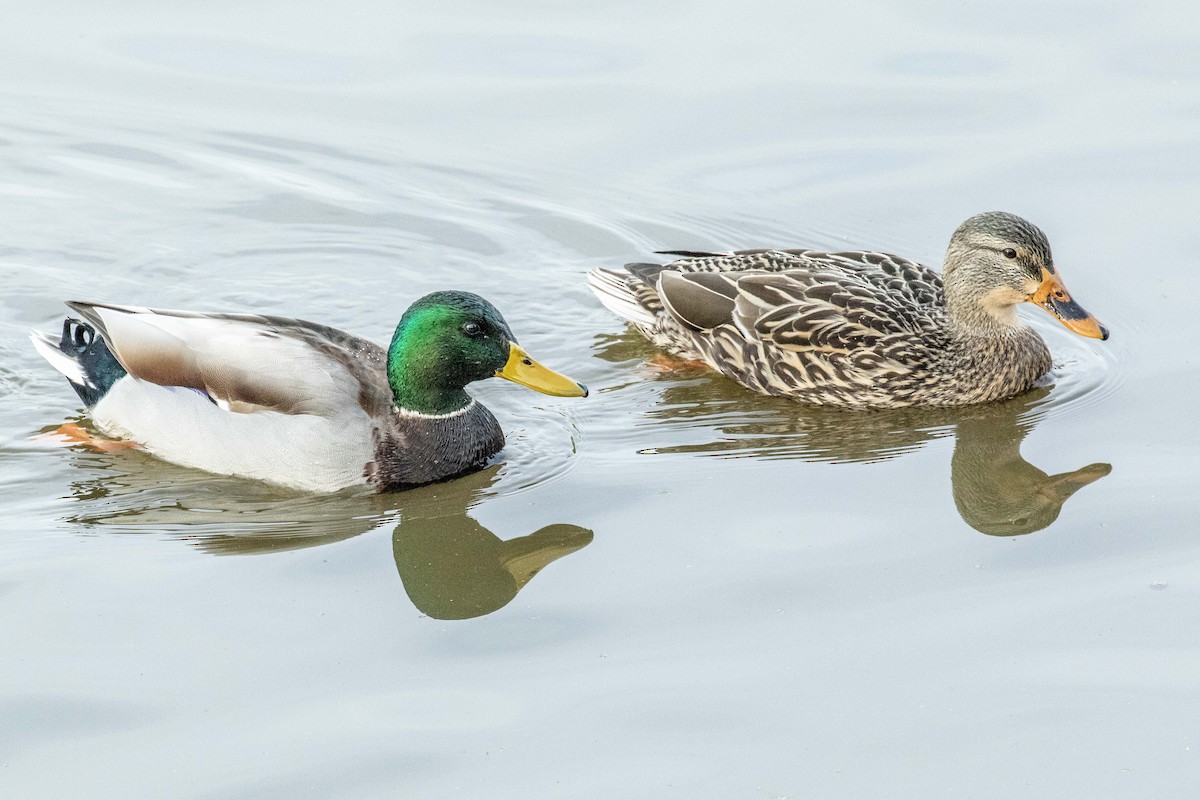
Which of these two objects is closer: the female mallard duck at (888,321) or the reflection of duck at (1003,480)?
the reflection of duck at (1003,480)

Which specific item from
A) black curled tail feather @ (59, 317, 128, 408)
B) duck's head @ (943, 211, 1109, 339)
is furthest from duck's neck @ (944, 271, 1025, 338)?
black curled tail feather @ (59, 317, 128, 408)

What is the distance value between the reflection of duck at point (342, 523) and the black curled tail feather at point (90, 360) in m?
0.41

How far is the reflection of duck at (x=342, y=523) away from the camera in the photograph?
6.86m

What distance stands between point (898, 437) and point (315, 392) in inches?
114

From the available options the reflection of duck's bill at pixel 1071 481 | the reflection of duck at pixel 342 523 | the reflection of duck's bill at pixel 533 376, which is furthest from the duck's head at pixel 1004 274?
the reflection of duck at pixel 342 523

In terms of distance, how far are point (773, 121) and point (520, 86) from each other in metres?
1.87

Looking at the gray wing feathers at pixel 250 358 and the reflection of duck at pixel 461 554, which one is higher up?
the gray wing feathers at pixel 250 358

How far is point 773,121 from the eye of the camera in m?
11.7

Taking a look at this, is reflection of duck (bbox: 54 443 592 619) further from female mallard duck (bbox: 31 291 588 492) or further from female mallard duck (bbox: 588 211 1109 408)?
female mallard duck (bbox: 588 211 1109 408)

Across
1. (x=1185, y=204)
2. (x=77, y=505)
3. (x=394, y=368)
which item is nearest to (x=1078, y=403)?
(x=1185, y=204)

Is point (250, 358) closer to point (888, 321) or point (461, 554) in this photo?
point (461, 554)

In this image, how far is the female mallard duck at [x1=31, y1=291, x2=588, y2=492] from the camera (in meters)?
7.63

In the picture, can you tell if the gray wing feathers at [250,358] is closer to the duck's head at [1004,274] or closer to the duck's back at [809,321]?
the duck's back at [809,321]

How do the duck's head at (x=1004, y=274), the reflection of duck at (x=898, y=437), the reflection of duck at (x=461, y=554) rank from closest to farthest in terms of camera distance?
the reflection of duck at (x=461, y=554)
the reflection of duck at (x=898, y=437)
the duck's head at (x=1004, y=274)
